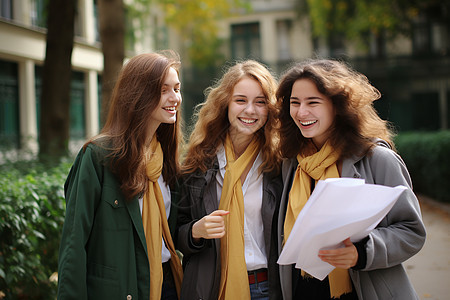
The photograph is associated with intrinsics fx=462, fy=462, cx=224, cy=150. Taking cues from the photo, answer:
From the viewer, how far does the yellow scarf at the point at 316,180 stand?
253 centimetres

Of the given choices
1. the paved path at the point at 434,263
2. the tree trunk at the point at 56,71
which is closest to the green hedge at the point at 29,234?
the paved path at the point at 434,263

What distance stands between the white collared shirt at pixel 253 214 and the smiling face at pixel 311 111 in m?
0.50

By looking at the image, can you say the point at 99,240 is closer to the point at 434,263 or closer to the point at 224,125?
the point at 224,125

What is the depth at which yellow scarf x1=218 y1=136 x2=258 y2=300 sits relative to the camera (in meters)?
2.75

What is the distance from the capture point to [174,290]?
9.60 feet

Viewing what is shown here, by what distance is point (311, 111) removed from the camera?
2.66 meters

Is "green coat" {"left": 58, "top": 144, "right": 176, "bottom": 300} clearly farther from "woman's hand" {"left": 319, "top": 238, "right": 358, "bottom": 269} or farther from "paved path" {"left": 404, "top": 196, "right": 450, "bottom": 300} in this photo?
"paved path" {"left": 404, "top": 196, "right": 450, "bottom": 300}

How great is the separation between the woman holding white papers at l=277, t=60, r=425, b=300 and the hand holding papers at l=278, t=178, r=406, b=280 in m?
0.14

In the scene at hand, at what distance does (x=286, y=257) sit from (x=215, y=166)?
967 millimetres

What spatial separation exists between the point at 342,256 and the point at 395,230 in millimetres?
325

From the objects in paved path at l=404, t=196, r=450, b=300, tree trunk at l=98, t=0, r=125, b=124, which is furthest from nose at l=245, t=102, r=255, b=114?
tree trunk at l=98, t=0, r=125, b=124

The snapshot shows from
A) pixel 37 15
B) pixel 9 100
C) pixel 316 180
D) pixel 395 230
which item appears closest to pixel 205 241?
pixel 316 180

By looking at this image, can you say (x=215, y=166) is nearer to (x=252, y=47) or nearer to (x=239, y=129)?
(x=239, y=129)

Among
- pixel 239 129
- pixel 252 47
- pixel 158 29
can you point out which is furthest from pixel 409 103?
pixel 239 129
